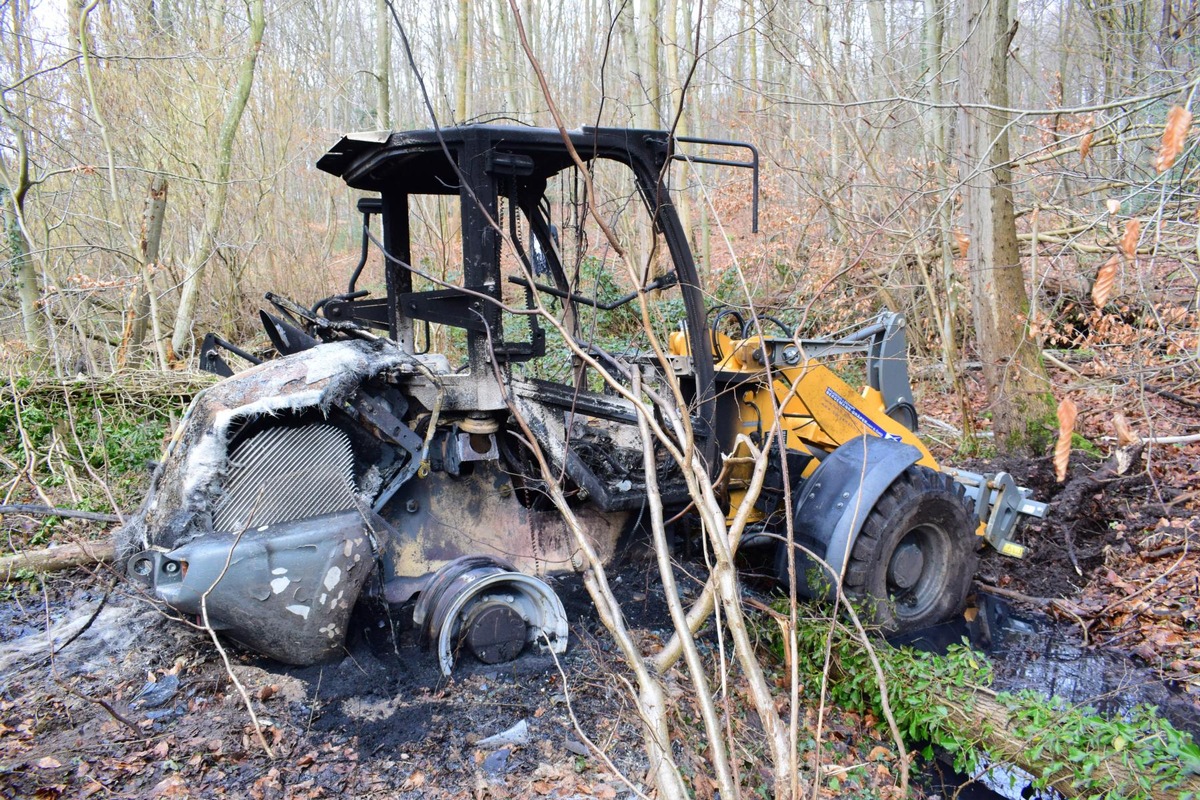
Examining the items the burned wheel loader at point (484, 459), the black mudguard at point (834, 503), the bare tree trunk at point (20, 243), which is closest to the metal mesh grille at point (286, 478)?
the burned wheel loader at point (484, 459)

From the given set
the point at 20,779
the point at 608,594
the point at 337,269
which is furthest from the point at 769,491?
the point at 337,269

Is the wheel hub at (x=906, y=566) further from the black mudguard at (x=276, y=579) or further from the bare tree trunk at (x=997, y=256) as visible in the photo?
the black mudguard at (x=276, y=579)

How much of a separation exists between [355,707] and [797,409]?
9.41ft

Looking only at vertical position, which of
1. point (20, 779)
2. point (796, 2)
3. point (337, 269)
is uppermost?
point (796, 2)

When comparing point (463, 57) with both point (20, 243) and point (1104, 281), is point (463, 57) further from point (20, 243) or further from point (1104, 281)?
point (1104, 281)

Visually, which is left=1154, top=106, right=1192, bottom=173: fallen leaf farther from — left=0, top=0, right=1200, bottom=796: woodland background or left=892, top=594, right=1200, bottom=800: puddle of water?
left=892, top=594, right=1200, bottom=800: puddle of water

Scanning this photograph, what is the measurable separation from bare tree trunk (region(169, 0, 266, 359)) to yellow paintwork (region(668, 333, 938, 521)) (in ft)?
19.9

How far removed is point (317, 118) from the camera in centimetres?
1428

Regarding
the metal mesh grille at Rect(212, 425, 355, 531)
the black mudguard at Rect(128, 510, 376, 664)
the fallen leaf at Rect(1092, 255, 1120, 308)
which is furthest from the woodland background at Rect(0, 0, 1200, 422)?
the black mudguard at Rect(128, 510, 376, 664)

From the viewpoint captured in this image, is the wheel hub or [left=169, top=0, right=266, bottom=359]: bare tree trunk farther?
[left=169, top=0, right=266, bottom=359]: bare tree trunk

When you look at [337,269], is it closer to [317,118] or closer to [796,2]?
[317,118]

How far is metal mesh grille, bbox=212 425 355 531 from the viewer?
3.18 metres

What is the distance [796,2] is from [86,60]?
350 inches

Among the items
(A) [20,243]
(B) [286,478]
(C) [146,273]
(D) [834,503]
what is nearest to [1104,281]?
(D) [834,503]
